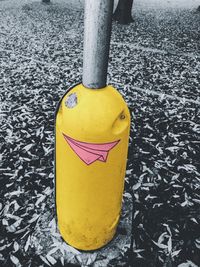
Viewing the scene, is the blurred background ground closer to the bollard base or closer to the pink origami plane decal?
the bollard base

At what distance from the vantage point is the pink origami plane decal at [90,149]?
218 centimetres

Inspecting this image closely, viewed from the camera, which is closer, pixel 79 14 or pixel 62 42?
pixel 62 42

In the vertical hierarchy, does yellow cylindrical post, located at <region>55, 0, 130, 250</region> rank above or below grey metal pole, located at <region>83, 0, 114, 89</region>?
below

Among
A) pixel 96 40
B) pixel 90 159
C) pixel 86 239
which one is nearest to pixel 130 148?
pixel 86 239

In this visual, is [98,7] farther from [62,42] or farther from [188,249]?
[62,42]

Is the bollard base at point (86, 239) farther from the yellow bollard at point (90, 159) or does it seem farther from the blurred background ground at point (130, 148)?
the blurred background ground at point (130, 148)

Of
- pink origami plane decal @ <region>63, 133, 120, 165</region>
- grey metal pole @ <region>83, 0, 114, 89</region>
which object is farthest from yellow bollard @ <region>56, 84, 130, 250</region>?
grey metal pole @ <region>83, 0, 114, 89</region>

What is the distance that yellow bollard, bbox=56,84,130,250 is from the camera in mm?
2145

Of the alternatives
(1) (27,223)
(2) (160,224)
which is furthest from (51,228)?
(2) (160,224)

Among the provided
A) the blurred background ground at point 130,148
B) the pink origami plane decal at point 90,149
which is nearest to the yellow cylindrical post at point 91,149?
the pink origami plane decal at point 90,149

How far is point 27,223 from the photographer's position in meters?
3.25

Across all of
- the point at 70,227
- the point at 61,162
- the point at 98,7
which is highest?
the point at 98,7

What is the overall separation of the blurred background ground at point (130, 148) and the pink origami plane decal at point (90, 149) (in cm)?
121

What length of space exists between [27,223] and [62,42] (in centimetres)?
788
